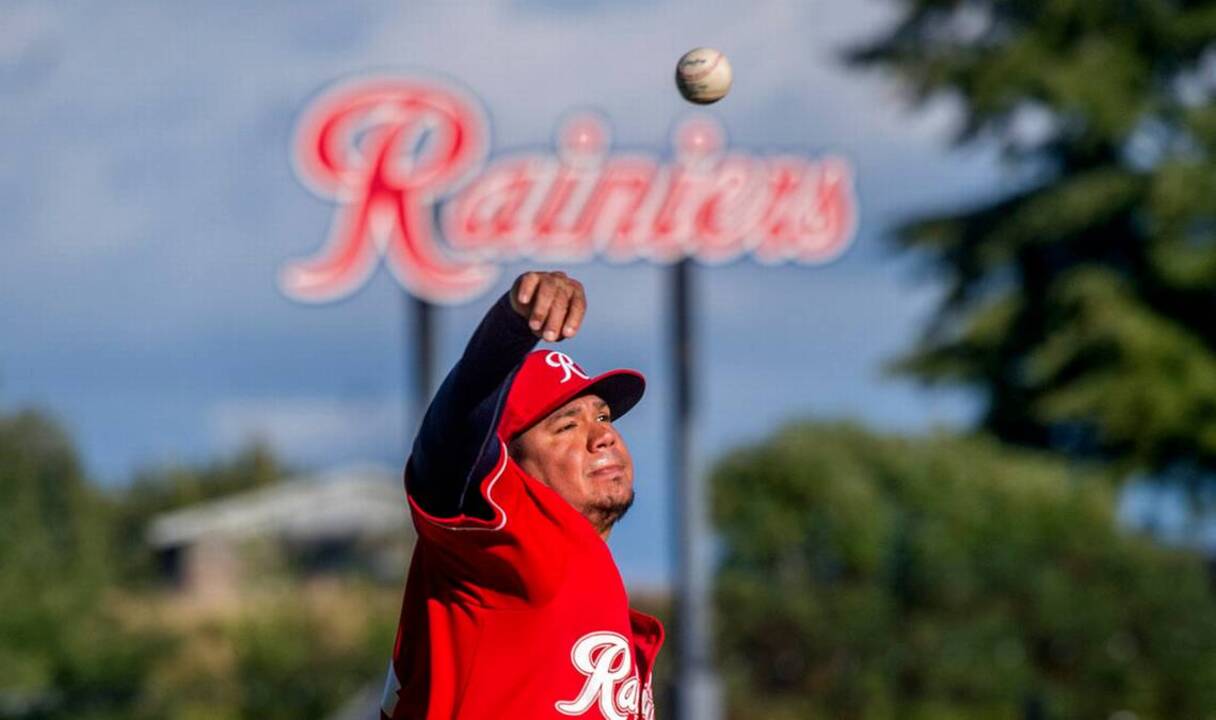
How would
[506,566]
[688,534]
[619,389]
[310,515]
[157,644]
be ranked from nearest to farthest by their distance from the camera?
[506,566] → [619,389] → [688,534] → [157,644] → [310,515]

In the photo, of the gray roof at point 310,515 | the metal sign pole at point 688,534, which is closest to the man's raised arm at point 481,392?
the metal sign pole at point 688,534

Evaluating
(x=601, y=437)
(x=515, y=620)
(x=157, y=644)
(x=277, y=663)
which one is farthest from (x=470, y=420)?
(x=157, y=644)

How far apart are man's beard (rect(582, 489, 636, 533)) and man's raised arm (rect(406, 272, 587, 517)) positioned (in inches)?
15.1

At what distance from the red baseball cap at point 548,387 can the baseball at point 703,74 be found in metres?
1.11

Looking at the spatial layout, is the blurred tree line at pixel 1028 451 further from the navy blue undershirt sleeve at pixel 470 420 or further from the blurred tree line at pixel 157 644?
the navy blue undershirt sleeve at pixel 470 420

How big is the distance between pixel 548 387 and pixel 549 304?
0.64 metres

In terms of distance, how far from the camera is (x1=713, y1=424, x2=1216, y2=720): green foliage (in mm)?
21688

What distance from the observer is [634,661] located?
406cm

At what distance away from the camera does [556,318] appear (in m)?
3.60

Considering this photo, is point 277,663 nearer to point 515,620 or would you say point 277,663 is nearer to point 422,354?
point 422,354

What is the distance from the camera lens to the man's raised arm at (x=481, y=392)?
3613 mm

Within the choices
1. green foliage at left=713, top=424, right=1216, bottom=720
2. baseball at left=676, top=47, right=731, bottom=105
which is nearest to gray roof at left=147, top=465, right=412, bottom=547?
green foliage at left=713, top=424, right=1216, bottom=720

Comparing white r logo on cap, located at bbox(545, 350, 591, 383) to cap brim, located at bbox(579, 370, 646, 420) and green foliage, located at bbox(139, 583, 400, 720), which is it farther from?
green foliage, located at bbox(139, 583, 400, 720)

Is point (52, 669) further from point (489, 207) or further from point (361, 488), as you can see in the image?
point (361, 488)
